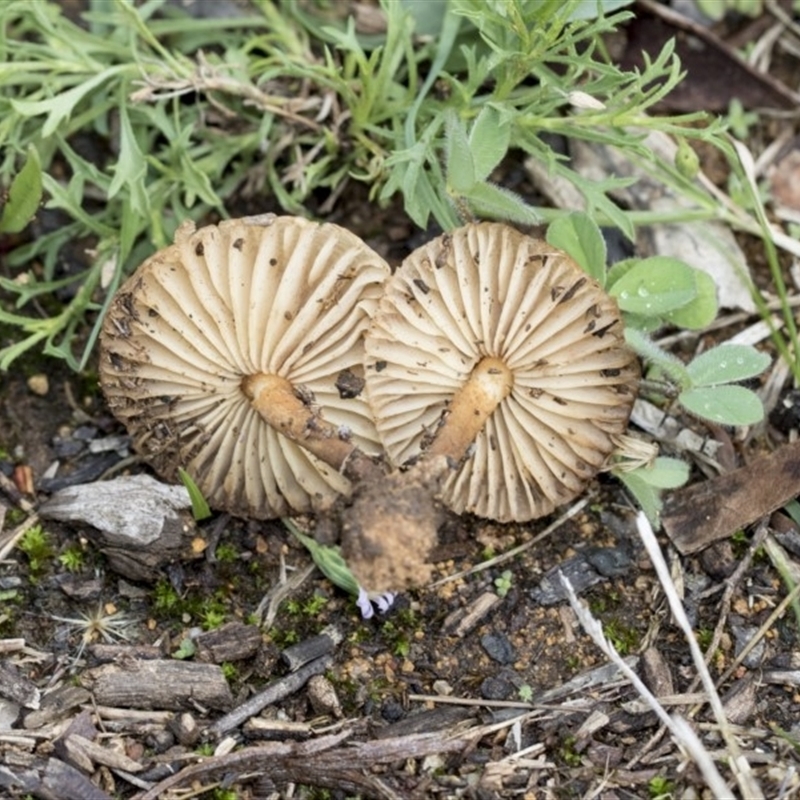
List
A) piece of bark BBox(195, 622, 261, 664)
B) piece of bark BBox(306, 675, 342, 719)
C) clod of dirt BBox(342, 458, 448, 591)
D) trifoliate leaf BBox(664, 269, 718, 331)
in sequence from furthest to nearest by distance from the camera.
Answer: trifoliate leaf BBox(664, 269, 718, 331) → piece of bark BBox(195, 622, 261, 664) → piece of bark BBox(306, 675, 342, 719) → clod of dirt BBox(342, 458, 448, 591)

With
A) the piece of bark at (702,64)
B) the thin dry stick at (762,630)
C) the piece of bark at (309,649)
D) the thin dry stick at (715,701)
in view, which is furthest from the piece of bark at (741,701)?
the piece of bark at (702,64)

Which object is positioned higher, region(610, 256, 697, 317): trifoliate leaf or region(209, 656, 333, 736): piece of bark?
region(610, 256, 697, 317): trifoliate leaf

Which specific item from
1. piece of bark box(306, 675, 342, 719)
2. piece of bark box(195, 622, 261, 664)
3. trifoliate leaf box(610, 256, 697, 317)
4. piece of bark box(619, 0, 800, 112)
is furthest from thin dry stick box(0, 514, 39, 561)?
piece of bark box(619, 0, 800, 112)

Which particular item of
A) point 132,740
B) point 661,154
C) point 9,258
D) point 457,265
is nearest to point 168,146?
point 9,258

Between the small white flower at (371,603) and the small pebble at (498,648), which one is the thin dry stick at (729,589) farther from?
the small white flower at (371,603)

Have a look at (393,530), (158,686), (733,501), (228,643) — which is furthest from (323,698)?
(733,501)

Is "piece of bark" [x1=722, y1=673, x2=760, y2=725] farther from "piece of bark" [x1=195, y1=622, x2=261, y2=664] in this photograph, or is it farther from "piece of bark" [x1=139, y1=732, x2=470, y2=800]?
"piece of bark" [x1=195, y1=622, x2=261, y2=664]
